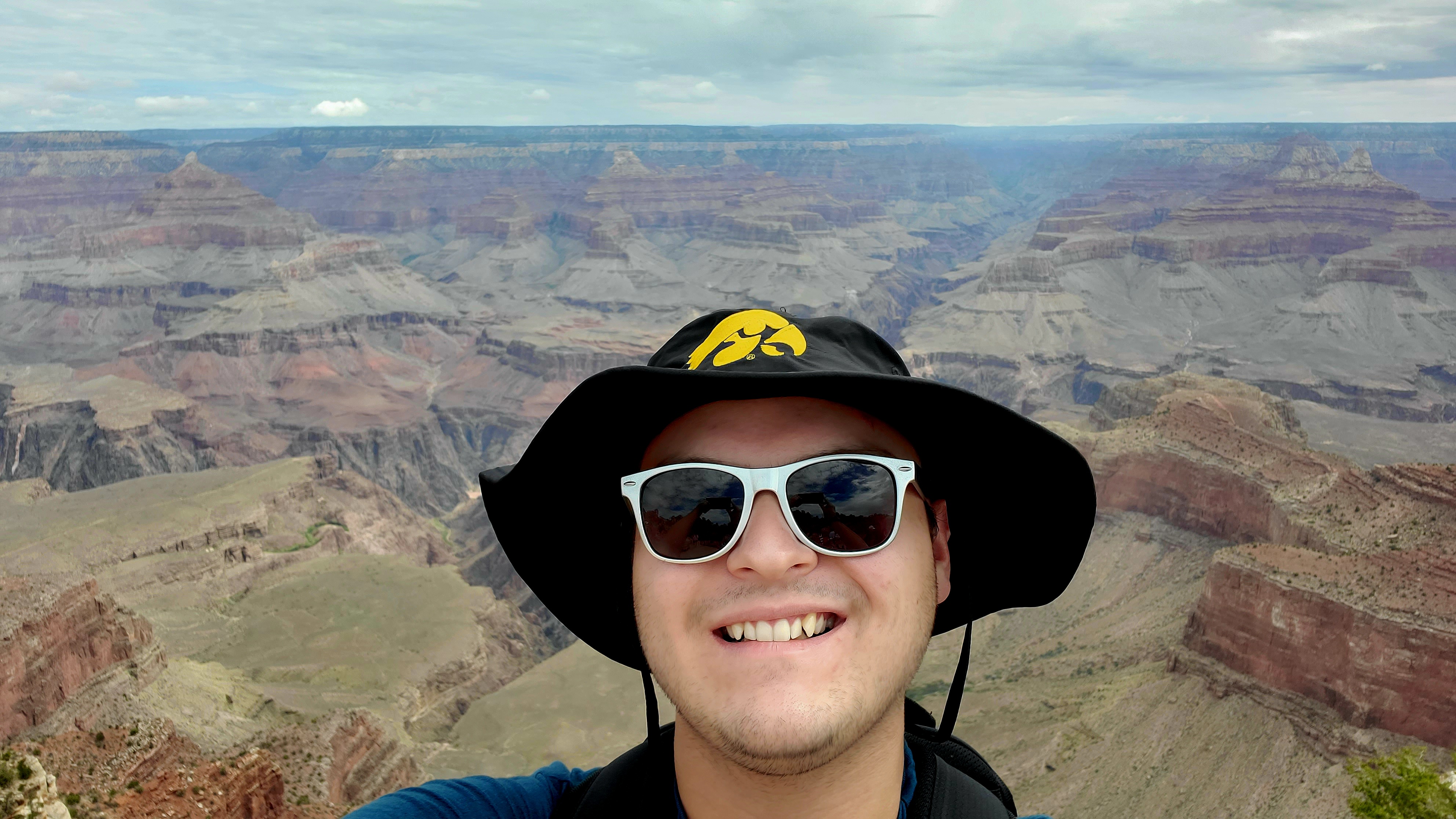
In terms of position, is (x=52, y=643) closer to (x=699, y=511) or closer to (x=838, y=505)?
(x=699, y=511)

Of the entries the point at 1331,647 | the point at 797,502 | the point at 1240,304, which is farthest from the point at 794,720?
the point at 1240,304

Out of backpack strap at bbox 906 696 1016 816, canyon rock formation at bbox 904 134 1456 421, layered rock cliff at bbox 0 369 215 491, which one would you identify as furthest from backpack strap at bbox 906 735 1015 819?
canyon rock formation at bbox 904 134 1456 421

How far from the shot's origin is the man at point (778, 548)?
2893 millimetres

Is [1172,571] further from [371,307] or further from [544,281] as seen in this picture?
[544,281]

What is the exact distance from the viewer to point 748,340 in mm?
3104

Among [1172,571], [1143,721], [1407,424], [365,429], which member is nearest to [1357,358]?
[1407,424]

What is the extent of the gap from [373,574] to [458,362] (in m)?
84.7

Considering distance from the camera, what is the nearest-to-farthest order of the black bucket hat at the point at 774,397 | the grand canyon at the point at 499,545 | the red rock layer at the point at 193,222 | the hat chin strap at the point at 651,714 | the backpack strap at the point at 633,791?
1. the black bucket hat at the point at 774,397
2. the backpack strap at the point at 633,791
3. the hat chin strap at the point at 651,714
4. the grand canyon at the point at 499,545
5. the red rock layer at the point at 193,222

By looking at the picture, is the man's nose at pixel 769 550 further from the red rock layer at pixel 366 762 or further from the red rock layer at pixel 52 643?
the red rock layer at pixel 52 643

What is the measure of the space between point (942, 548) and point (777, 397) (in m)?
1.04

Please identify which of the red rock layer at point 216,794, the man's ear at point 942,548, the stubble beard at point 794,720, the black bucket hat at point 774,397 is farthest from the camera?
the red rock layer at point 216,794

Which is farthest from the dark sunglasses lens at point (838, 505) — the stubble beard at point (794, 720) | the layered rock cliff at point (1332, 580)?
the layered rock cliff at point (1332, 580)

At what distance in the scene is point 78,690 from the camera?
2741 centimetres

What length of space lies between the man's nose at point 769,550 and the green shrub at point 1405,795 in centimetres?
1876
